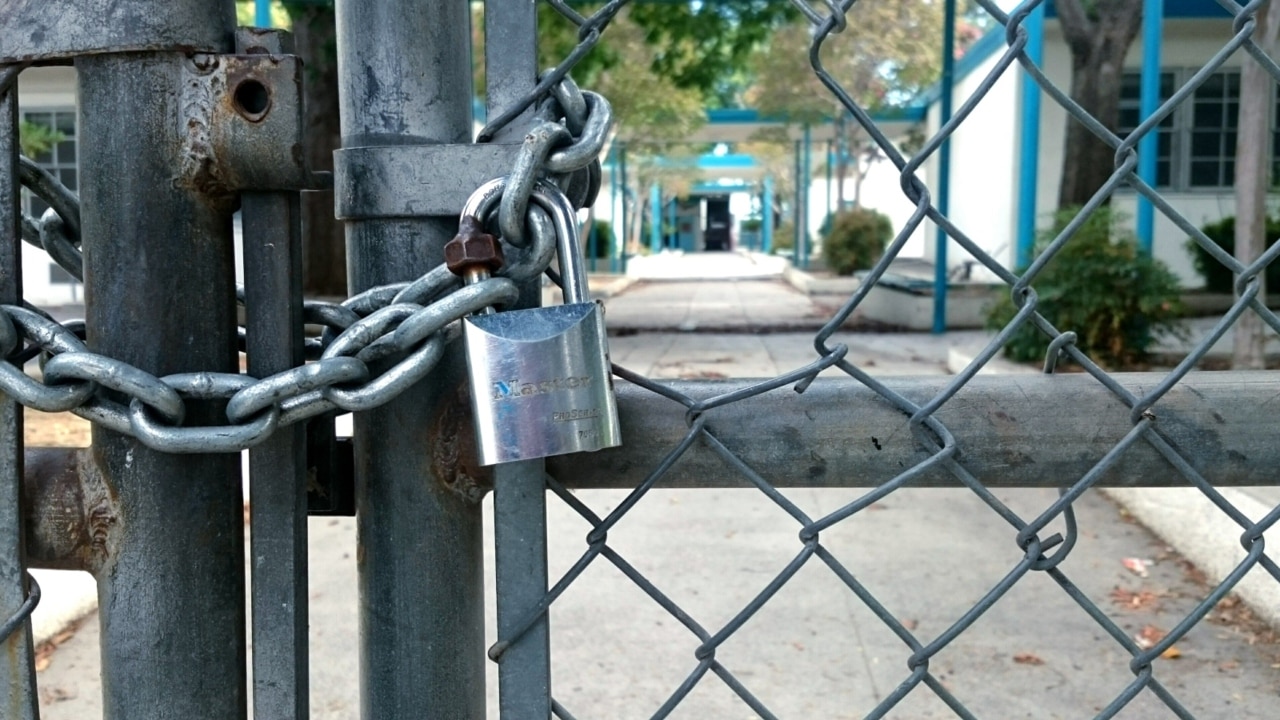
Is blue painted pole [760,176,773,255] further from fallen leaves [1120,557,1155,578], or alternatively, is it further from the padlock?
the padlock

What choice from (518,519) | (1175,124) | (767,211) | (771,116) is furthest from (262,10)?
(767,211)

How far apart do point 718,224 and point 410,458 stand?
65.3 meters

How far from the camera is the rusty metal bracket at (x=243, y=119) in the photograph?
0.88 m

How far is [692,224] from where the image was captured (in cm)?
6669

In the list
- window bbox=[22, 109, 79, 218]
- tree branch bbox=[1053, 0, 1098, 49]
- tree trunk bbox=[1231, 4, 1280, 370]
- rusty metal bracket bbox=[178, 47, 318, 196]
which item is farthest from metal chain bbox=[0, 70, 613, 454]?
window bbox=[22, 109, 79, 218]

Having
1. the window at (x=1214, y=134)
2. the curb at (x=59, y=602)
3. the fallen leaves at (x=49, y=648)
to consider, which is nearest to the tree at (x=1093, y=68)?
the window at (x=1214, y=134)

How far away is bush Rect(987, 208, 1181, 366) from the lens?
7.23m

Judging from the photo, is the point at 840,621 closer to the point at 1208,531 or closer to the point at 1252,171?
the point at 1208,531

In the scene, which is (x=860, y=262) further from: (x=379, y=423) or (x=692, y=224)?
(x=692, y=224)

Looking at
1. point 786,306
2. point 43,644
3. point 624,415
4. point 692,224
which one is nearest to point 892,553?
point 43,644

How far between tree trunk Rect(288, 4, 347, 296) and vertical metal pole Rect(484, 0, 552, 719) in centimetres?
956

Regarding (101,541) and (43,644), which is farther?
(43,644)

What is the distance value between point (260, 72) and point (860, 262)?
1836 centimetres

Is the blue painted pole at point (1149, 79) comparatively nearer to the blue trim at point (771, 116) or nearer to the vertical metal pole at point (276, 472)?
the vertical metal pole at point (276, 472)
